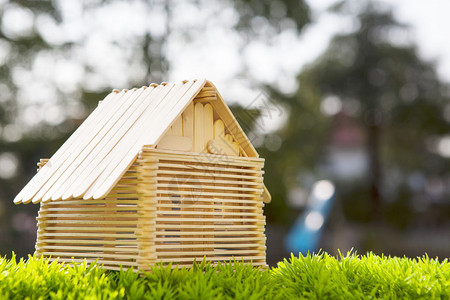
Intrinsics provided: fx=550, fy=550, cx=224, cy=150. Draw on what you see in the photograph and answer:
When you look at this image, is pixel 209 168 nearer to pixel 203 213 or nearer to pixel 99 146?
pixel 203 213

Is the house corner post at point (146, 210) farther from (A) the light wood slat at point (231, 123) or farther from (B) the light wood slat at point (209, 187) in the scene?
(A) the light wood slat at point (231, 123)

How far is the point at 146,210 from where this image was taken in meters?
5.58

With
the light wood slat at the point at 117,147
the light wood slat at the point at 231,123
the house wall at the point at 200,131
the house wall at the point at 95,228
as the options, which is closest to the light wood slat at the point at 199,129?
the house wall at the point at 200,131

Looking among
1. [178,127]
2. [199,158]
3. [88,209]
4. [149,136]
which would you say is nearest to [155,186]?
[149,136]

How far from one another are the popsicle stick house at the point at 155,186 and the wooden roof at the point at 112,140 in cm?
2

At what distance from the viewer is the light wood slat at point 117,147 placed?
5.70 m

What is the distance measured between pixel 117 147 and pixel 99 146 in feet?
1.34

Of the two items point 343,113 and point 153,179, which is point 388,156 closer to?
point 343,113

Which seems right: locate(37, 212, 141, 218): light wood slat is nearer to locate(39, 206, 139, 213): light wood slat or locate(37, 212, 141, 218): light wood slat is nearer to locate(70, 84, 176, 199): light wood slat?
locate(39, 206, 139, 213): light wood slat

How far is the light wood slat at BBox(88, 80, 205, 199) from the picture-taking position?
538 cm

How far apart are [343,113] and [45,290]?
2116 centimetres

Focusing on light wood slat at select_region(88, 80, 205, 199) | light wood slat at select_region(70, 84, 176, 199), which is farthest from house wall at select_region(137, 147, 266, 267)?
light wood slat at select_region(70, 84, 176, 199)

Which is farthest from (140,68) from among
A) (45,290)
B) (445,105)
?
(445,105)

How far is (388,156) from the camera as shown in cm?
2331
